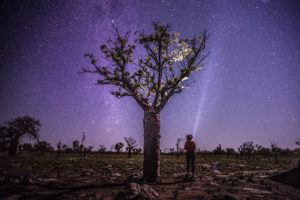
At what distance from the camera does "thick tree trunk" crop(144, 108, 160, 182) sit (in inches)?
509

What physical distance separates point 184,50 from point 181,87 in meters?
2.34

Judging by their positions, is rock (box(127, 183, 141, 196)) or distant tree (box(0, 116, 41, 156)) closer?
rock (box(127, 183, 141, 196))

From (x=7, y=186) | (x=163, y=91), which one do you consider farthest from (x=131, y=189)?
(x=163, y=91)

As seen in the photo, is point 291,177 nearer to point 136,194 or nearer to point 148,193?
point 148,193

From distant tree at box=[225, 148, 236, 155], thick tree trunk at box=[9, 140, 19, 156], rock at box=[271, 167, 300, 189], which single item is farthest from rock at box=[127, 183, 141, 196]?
distant tree at box=[225, 148, 236, 155]

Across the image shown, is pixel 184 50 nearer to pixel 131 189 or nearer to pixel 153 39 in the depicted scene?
pixel 153 39

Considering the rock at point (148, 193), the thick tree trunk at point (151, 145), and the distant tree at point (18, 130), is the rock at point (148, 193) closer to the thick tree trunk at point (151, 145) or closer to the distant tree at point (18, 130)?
the thick tree trunk at point (151, 145)

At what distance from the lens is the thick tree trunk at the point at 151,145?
42.4 feet

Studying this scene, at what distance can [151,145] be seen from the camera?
13.0m

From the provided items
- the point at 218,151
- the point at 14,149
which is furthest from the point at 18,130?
the point at 218,151

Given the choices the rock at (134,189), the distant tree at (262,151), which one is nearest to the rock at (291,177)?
the rock at (134,189)

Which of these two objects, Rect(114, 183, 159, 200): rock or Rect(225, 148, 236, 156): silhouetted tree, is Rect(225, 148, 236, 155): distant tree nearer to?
Rect(225, 148, 236, 156): silhouetted tree

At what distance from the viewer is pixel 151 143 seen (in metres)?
13.0

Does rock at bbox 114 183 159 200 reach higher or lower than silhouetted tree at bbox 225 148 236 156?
lower
